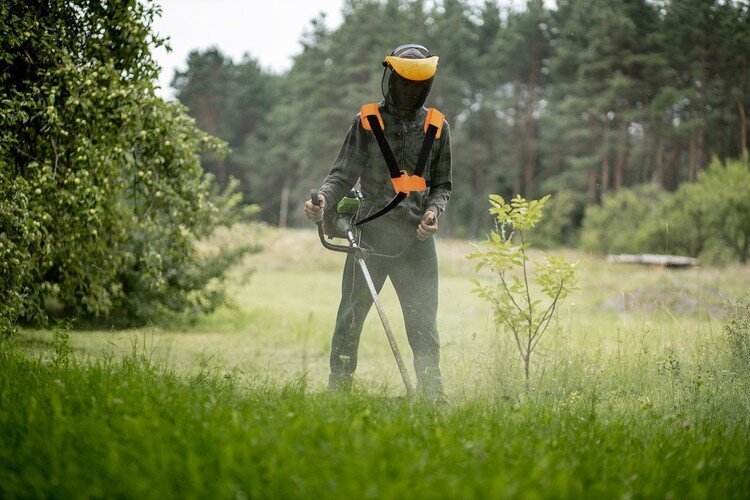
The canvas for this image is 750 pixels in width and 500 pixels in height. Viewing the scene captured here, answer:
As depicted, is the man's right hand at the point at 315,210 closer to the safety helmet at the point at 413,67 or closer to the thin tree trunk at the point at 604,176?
the safety helmet at the point at 413,67

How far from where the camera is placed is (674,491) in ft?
9.00

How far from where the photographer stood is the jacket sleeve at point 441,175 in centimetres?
478

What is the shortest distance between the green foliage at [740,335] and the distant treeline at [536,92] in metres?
15.4

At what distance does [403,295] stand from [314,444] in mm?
2219

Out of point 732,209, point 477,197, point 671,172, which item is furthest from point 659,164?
point 477,197

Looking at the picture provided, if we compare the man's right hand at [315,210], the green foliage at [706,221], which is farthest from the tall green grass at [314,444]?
the green foliage at [706,221]

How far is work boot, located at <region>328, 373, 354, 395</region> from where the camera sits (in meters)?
4.39

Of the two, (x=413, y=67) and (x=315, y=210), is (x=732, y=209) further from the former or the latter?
(x=315, y=210)

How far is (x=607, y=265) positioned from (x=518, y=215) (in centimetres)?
1525

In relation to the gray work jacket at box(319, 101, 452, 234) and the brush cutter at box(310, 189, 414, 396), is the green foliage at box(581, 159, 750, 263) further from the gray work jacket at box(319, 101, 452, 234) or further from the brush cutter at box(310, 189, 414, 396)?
the brush cutter at box(310, 189, 414, 396)

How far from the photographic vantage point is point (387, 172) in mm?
4801

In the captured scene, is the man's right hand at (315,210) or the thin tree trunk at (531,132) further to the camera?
the thin tree trunk at (531,132)

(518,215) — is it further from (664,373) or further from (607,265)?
(607,265)

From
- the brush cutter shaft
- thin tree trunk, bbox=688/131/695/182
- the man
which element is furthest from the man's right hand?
thin tree trunk, bbox=688/131/695/182
